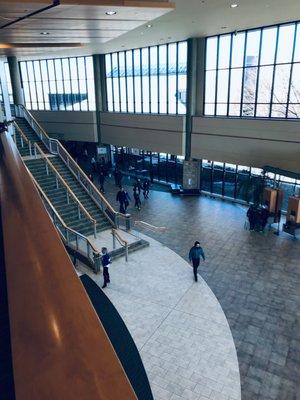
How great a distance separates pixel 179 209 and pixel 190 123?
5.21 m

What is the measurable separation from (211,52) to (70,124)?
1291cm

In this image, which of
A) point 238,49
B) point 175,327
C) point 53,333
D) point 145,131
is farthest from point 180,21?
point 53,333

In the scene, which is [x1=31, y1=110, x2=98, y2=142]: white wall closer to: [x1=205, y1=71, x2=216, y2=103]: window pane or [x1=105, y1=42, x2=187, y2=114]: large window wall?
[x1=105, y1=42, x2=187, y2=114]: large window wall

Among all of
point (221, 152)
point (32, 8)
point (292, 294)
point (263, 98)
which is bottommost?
point (292, 294)

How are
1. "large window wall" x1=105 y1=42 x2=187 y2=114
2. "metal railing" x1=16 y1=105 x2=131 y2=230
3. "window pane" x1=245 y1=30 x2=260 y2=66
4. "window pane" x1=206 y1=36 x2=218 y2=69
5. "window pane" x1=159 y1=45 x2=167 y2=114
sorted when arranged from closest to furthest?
"metal railing" x1=16 y1=105 x2=131 y2=230 → "window pane" x1=245 y1=30 x2=260 y2=66 → "window pane" x1=206 y1=36 x2=218 y2=69 → "large window wall" x1=105 y1=42 x2=187 y2=114 → "window pane" x1=159 y1=45 x2=167 y2=114

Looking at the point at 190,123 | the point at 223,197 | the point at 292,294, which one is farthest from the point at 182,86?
the point at 292,294

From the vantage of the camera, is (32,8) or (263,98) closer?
(32,8)

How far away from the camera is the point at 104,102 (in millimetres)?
24484

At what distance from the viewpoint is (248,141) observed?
16.0 m

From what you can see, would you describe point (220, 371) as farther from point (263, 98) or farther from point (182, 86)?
point (182, 86)

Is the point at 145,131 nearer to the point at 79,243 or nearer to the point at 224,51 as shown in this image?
the point at 224,51

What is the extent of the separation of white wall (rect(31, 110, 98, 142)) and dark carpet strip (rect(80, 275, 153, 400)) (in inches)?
823

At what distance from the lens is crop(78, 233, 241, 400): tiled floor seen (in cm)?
635

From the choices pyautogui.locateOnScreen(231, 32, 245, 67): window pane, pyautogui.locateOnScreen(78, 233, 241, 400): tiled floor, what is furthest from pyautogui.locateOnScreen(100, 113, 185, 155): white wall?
pyautogui.locateOnScreen(78, 233, 241, 400): tiled floor
